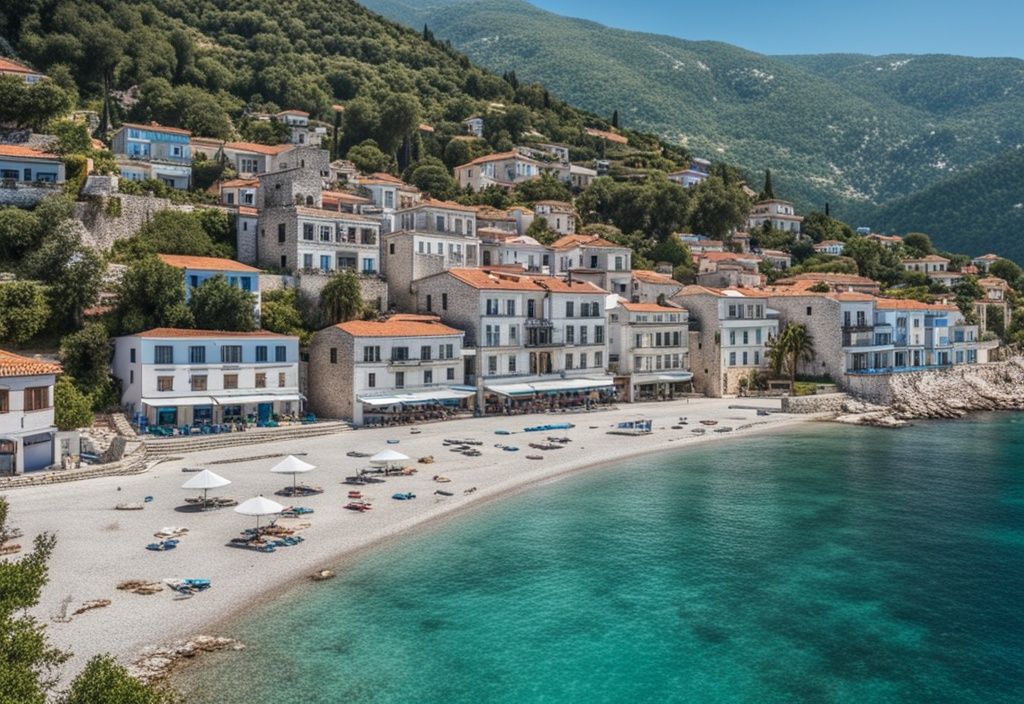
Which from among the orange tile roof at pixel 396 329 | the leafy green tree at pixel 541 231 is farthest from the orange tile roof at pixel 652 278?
the orange tile roof at pixel 396 329

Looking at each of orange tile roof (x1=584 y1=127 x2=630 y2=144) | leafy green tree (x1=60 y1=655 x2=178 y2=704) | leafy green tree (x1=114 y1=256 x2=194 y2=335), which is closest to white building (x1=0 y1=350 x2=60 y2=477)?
leafy green tree (x1=114 y1=256 x2=194 y2=335)

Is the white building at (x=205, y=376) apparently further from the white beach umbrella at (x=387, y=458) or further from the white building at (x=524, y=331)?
the white building at (x=524, y=331)

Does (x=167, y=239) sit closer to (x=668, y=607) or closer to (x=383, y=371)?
(x=383, y=371)

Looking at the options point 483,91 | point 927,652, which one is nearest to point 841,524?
point 927,652

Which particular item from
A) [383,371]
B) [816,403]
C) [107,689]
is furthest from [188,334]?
[816,403]

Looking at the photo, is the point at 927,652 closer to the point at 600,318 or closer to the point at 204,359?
the point at 204,359

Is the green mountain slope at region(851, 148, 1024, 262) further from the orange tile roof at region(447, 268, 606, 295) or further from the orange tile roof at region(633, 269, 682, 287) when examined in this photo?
the orange tile roof at region(447, 268, 606, 295)
